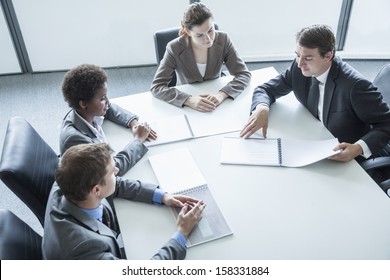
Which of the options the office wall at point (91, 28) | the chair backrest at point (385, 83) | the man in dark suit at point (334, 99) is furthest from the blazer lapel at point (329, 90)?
the office wall at point (91, 28)

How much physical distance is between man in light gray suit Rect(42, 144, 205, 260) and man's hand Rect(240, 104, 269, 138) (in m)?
0.52

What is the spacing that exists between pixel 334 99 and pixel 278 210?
2.28 feet

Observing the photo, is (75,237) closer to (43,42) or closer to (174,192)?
(174,192)

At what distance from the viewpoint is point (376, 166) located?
1.66 metres

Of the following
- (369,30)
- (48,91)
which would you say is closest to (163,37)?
(48,91)

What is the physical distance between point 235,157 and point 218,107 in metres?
0.42

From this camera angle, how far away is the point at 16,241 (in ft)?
3.95

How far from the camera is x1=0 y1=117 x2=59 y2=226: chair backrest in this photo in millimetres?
1353

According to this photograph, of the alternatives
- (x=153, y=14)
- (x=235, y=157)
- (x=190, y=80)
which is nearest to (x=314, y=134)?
(x=235, y=157)

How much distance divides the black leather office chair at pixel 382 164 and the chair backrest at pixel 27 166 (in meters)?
1.38

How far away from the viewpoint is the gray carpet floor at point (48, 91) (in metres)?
3.05

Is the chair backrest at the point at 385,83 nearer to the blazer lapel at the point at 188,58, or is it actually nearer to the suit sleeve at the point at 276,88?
the suit sleeve at the point at 276,88

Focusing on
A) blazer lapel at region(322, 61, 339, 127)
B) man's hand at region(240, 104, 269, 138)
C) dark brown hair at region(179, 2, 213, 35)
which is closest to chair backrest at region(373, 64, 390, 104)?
blazer lapel at region(322, 61, 339, 127)

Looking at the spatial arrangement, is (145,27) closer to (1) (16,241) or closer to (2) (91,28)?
(2) (91,28)
